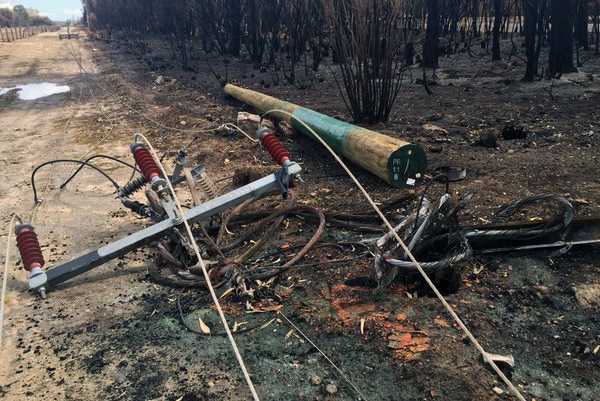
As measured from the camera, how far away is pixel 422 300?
9.88ft

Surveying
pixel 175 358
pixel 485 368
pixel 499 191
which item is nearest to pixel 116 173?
pixel 175 358

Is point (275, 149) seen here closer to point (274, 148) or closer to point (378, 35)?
point (274, 148)

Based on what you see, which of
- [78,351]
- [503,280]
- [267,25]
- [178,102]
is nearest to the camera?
[78,351]

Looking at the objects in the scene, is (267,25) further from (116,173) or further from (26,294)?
(26,294)

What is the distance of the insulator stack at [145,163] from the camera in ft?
11.6

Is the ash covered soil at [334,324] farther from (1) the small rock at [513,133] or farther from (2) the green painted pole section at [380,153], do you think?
(1) the small rock at [513,133]

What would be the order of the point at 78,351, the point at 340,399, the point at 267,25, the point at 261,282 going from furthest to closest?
the point at 267,25
the point at 261,282
the point at 78,351
the point at 340,399

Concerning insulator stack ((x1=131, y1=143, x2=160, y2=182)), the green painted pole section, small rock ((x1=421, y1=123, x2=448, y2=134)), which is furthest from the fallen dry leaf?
small rock ((x1=421, y1=123, x2=448, y2=134))

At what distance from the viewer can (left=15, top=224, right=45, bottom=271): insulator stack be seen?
3.15 meters

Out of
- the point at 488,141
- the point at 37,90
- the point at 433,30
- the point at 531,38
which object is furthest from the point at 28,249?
the point at 37,90

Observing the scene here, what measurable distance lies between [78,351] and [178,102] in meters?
8.63

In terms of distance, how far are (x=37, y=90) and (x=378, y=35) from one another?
11793 millimetres

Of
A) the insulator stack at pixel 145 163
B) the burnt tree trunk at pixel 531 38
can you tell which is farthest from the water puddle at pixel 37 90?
the burnt tree trunk at pixel 531 38

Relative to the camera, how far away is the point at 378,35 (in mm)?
6621
